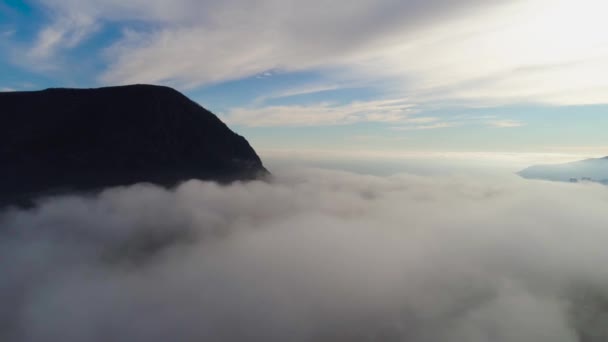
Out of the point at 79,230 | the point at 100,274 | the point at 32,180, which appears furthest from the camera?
the point at 32,180

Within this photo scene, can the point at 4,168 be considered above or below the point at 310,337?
above

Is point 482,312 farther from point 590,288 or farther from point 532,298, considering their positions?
point 590,288

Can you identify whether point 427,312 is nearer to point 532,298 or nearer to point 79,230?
point 532,298

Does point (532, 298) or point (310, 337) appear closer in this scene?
point (310, 337)

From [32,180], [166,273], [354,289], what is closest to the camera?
[166,273]

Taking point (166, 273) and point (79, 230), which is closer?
point (166, 273)

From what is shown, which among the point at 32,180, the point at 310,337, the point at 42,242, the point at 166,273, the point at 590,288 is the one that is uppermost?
the point at 32,180

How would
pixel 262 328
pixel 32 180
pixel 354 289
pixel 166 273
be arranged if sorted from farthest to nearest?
pixel 32 180, pixel 354 289, pixel 166 273, pixel 262 328

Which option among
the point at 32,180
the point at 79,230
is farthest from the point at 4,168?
the point at 79,230

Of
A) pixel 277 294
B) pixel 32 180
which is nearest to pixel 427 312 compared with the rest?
pixel 277 294
